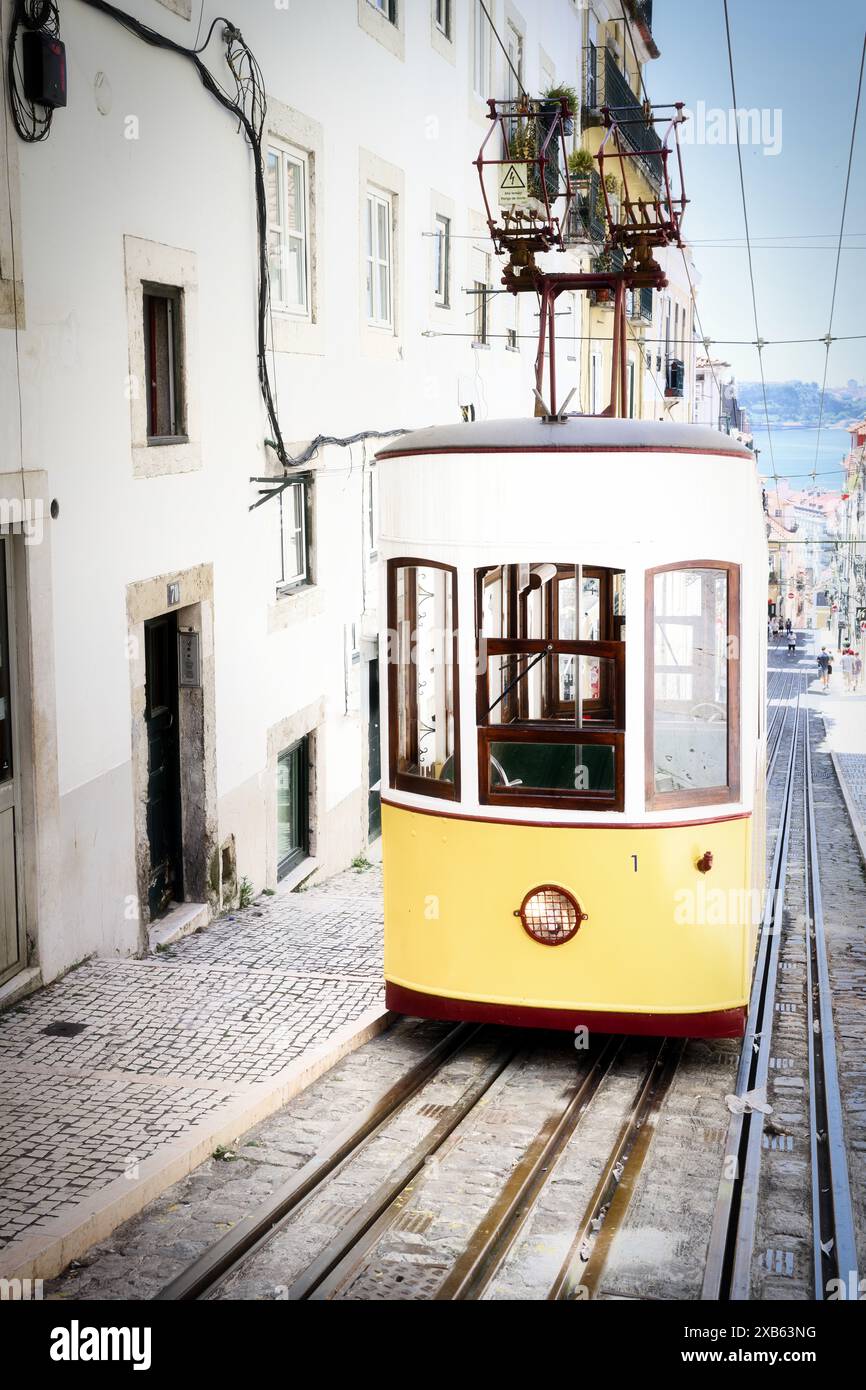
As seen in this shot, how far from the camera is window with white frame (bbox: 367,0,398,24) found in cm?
1341

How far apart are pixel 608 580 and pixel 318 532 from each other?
599cm

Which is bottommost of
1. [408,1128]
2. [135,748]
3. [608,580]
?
[408,1128]

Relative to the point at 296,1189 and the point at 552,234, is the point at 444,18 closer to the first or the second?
the point at 552,234

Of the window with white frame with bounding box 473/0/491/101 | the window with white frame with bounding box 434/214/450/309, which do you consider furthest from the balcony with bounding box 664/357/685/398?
the window with white frame with bounding box 434/214/450/309

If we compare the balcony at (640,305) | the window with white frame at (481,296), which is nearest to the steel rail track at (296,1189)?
the window with white frame at (481,296)

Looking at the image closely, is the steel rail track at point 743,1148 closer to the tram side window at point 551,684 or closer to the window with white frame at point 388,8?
the tram side window at point 551,684

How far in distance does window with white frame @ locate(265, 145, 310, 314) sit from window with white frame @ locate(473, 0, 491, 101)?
6.32m

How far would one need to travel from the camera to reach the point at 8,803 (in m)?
7.70

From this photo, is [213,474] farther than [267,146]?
No

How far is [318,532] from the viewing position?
12.6m

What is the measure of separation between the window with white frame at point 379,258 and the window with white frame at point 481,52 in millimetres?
4028

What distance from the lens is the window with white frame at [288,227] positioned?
440 inches
